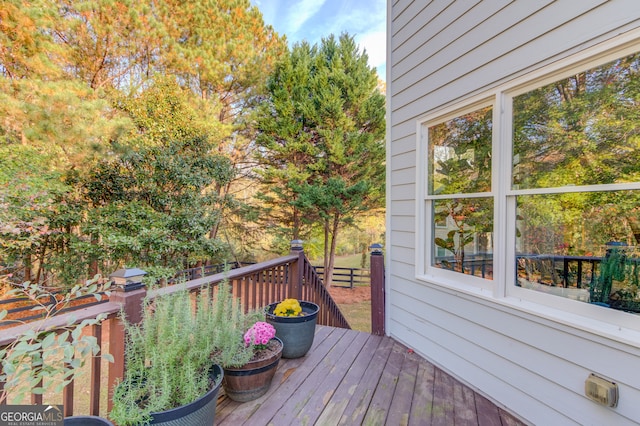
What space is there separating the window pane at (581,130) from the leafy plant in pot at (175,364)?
2.25m

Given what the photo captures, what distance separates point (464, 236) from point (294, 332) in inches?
65.8

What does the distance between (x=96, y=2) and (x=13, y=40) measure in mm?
1811

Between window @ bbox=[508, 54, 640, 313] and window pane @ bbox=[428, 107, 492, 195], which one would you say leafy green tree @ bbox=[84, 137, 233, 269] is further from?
window @ bbox=[508, 54, 640, 313]

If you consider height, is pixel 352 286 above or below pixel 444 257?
below

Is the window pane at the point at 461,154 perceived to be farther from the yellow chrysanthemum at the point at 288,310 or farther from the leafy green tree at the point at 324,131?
the leafy green tree at the point at 324,131

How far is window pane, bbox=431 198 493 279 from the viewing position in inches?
88.1

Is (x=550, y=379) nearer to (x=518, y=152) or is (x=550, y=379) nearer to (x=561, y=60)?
(x=518, y=152)

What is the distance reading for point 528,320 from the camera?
185 centimetres

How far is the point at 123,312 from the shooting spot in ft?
5.02

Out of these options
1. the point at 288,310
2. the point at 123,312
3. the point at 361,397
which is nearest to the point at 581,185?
the point at 361,397

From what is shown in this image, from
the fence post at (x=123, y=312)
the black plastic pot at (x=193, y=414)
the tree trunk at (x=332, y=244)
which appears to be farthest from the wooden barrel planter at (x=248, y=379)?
the tree trunk at (x=332, y=244)

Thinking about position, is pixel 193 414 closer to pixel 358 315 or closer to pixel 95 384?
pixel 95 384

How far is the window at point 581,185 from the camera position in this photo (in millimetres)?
1634

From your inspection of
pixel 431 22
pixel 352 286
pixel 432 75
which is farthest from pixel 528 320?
pixel 352 286
